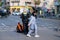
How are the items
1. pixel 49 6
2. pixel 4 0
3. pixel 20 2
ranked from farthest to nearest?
1. pixel 4 0
2. pixel 20 2
3. pixel 49 6

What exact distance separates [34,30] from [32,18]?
79 centimetres

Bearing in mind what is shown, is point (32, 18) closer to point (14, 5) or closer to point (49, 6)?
point (49, 6)

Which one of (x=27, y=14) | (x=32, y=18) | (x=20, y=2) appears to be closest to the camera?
(x=32, y=18)

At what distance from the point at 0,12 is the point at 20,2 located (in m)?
55.0

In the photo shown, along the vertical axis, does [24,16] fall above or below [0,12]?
above

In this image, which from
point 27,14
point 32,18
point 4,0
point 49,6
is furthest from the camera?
point 4,0

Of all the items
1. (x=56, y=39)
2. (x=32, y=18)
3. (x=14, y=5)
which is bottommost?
(x=14, y=5)

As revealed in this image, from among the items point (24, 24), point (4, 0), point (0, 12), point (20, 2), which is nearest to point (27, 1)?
point (20, 2)

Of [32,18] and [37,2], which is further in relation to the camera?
[37,2]

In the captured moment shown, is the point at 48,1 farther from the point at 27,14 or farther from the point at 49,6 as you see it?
the point at 27,14

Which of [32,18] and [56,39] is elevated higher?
[32,18]

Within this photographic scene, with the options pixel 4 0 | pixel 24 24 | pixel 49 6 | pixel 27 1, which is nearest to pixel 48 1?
pixel 49 6

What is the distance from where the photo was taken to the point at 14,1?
110250 mm

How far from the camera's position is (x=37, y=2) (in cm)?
10394
